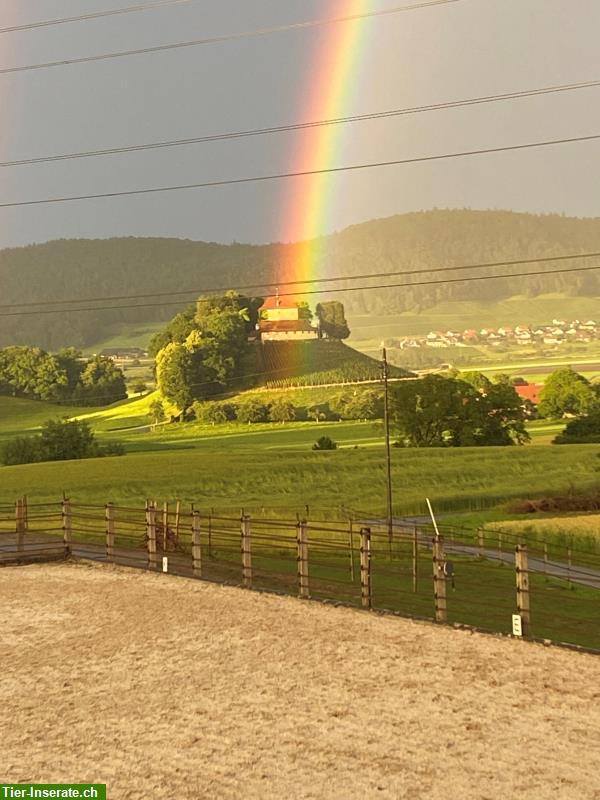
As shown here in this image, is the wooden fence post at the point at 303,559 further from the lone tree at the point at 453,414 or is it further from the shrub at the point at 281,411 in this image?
the shrub at the point at 281,411

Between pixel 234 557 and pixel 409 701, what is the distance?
25.1m

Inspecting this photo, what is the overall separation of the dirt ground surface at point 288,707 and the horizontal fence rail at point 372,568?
1460mm

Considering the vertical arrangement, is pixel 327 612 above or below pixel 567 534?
above

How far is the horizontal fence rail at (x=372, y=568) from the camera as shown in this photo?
2181 cm

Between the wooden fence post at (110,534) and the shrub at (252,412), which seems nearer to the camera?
the wooden fence post at (110,534)

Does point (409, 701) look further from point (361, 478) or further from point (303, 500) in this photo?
point (361, 478)

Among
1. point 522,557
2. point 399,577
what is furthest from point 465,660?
point 399,577

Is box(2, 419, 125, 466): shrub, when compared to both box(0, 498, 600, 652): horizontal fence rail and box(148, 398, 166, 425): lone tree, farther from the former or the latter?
A: box(0, 498, 600, 652): horizontal fence rail

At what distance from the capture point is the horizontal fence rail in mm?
21812

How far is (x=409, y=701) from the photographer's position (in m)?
14.6

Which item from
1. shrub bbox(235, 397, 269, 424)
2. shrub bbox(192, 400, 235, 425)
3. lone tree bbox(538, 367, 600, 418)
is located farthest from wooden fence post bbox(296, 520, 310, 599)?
lone tree bbox(538, 367, 600, 418)

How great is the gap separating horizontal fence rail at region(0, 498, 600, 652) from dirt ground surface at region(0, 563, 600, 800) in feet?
4.79

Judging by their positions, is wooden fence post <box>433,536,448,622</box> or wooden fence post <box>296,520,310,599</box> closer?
wooden fence post <box>433,536,448,622</box>

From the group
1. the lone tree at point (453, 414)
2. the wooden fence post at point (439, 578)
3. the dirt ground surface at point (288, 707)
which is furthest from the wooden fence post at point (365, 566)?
the lone tree at point (453, 414)
